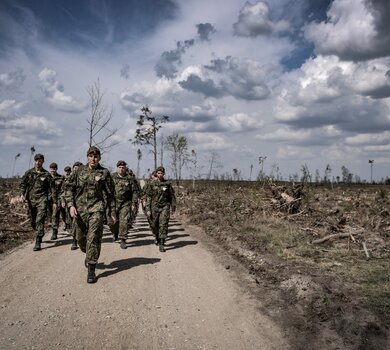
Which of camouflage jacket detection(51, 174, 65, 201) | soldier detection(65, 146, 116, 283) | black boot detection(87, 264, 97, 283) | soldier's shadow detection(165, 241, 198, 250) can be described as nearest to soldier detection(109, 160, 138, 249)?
soldier's shadow detection(165, 241, 198, 250)

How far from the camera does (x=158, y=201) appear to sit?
35.0 feet

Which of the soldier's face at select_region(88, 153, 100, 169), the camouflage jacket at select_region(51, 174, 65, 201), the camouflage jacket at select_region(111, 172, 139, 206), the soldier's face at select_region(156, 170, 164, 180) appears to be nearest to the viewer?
the soldier's face at select_region(88, 153, 100, 169)

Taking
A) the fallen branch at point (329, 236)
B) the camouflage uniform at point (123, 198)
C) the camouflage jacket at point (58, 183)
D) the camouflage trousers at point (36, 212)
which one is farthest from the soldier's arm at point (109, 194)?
the fallen branch at point (329, 236)

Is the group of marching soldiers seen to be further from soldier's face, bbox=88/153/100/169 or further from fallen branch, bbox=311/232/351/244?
fallen branch, bbox=311/232/351/244

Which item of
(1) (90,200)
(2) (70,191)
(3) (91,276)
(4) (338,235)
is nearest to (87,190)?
(1) (90,200)

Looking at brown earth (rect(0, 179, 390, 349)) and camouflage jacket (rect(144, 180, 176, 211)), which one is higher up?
camouflage jacket (rect(144, 180, 176, 211))

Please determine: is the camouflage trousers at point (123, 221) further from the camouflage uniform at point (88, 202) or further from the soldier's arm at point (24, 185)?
the camouflage uniform at point (88, 202)

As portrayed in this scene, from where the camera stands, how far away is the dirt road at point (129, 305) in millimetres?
4750

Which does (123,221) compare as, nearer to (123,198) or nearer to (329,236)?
(123,198)

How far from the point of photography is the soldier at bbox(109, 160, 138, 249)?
11145 mm

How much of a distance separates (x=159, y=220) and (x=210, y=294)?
4.21 meters

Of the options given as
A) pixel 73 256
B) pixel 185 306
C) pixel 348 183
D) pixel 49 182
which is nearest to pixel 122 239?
pixel 73 256

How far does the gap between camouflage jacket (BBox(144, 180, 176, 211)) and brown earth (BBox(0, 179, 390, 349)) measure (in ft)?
3.86

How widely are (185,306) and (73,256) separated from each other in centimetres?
405
